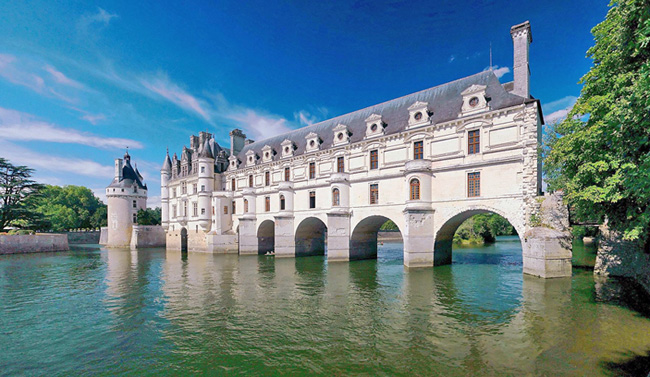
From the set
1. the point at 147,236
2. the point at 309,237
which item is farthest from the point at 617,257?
the point at 147,236

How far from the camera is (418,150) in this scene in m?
24.0

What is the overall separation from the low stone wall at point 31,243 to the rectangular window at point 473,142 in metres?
58.4

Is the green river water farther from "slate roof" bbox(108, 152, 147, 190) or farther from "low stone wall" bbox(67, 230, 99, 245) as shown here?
"low stone wall" bbox(67, 230, 99, 245)

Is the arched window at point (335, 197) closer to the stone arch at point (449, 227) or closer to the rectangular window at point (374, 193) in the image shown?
the rectangular window at point (374, 193)

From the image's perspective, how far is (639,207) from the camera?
10.9m

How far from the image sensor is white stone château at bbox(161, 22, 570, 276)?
65.0ft

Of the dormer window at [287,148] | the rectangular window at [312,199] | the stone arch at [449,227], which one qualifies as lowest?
the stone arch at [449,227]

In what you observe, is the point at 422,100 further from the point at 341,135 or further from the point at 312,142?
the point at 312,142

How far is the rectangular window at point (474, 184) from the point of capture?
20969 mm

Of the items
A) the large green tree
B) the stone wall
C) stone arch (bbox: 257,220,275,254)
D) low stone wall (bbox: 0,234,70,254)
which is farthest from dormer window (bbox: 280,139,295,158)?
low stone wall (bbox: 0,234,70,254)

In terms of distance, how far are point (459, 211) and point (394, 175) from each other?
19.2 ft

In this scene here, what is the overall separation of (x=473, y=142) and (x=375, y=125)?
854 centimetres

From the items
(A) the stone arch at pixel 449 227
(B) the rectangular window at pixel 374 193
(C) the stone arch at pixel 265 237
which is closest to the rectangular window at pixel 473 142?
(A) the stone arch at pixel 449 227

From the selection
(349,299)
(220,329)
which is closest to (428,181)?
(349,299)
